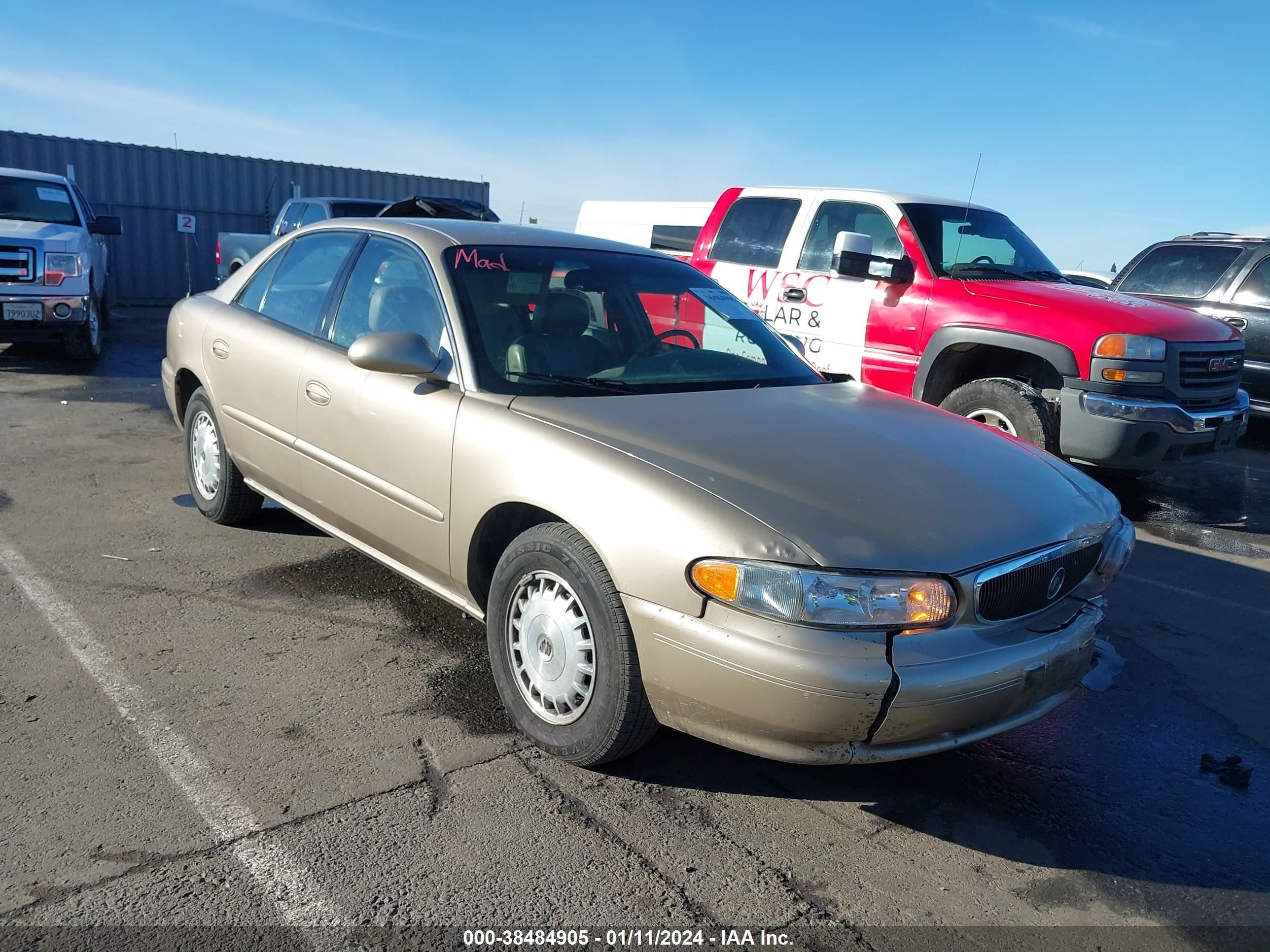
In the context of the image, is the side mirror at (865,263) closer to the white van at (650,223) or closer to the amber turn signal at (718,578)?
the white van at (650,223)

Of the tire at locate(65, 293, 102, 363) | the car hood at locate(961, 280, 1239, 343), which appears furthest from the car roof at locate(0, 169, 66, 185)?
the car hood at locate(961, 280, 1239, 343)

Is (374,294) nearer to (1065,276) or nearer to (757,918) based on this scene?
(757,918)

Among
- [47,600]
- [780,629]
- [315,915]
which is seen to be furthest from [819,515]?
[47,600]

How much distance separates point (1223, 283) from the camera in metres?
9.41

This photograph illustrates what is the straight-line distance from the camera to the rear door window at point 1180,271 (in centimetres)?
951

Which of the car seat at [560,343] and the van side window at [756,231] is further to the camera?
the van side window at [756,231]

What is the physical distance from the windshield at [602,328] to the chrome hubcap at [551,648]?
2.37 ft

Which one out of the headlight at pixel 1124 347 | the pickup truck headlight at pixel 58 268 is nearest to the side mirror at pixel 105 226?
the pickup truck headlight at pixel 58 268

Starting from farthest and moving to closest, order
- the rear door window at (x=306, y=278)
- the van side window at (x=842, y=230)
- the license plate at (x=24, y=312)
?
1. the license plate at (x=24, y=312)
2. the van side window at (x=842, y=230)
3. the rear door window at (x=306, y=278)

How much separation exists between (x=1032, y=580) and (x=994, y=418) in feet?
13.3

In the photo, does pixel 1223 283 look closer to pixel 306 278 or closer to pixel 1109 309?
pixel 1109 309

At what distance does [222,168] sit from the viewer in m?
19.4

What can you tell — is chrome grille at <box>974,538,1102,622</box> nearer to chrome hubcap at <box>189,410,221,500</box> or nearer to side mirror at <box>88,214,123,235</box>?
chrome hubcap at <box>189,410,221,500</box>

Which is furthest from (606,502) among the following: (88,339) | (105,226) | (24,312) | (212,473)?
(105,226)
